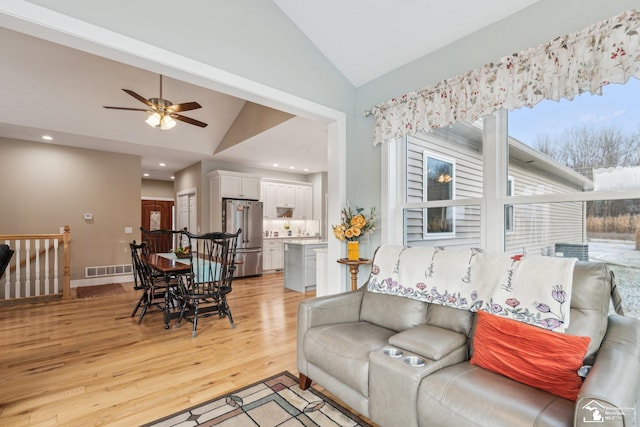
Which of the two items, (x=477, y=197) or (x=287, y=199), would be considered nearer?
(x=477, y=197)

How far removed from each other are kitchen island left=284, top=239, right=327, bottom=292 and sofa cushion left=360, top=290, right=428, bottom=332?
2.96 m

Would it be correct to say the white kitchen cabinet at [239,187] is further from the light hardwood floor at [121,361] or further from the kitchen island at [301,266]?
the light hardwood floor at [121,361]

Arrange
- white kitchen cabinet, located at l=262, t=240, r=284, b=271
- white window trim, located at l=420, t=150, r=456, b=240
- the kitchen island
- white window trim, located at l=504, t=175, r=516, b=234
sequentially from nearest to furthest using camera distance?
white window trim, located at l=504, t=175, r=516, b=234, white window trim, located at l=420, t=150, r=456, b=240, the kitchen island, white kitchen cabinet, located at l=262, t=240, r=284, b=271

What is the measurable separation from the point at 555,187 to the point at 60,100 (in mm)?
6292

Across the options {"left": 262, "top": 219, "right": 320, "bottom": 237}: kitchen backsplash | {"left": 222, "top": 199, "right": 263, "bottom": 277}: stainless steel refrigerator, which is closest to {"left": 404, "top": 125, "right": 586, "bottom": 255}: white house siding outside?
{"left": 222, "top": 199, "right": 263, "bottom": 277}: stainless steel refrigerator

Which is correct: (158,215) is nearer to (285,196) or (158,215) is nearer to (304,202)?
(285,196)

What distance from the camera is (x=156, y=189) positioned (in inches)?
391

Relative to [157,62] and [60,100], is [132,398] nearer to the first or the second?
[157,62]

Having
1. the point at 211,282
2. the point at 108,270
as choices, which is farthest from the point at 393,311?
the point at 108,270

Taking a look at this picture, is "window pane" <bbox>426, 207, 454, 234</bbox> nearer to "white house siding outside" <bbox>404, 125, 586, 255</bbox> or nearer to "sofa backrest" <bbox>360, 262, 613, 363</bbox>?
"white house siding outside" <bbox>404, 125, 586, 255</bbox>

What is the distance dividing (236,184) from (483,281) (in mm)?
5970

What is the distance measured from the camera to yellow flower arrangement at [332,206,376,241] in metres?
3.07

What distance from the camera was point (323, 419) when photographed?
1.93 metres

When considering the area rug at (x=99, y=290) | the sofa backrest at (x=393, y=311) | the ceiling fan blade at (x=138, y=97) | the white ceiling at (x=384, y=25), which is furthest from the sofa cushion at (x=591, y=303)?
the area rug at (x=99, y=290)
